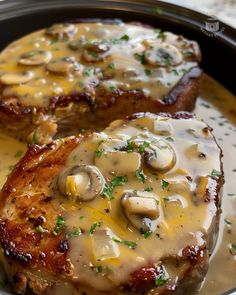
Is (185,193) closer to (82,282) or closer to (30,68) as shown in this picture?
(82,282)

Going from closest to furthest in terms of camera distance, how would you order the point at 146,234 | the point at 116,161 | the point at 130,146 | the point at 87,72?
1. the point at 146,234
2. the point at 116,161
3. the point at 130,146
4. the point at 87,72

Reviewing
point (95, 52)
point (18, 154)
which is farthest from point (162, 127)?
point (18, 154)

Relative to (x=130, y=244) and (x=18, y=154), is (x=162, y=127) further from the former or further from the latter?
(x=18, y=154)

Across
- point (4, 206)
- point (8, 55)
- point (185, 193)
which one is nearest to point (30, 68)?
point (8, 55)

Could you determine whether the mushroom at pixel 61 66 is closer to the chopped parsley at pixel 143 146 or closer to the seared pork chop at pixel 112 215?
the seared pork chop at pixel 112 215

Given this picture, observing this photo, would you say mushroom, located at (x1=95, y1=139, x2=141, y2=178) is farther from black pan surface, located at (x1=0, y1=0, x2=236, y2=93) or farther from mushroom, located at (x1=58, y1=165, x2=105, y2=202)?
black pan surface, located at (x1=0, y1=0, x2=236, y2=93)

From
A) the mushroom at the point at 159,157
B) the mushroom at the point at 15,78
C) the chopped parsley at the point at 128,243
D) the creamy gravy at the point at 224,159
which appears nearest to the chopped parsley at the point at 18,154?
the creamy gravy at the point at 224,159
